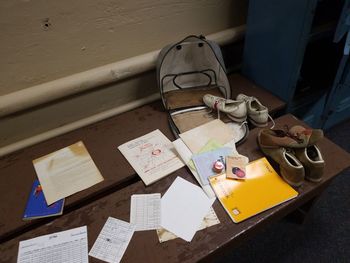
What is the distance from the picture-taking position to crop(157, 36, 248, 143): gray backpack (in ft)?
3.73

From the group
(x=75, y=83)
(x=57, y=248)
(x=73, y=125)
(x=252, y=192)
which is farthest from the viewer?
(x=73, y=125)

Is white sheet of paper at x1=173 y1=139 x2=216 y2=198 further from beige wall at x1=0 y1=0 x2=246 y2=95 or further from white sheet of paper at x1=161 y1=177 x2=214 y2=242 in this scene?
beige wall at x1=0 y1=0 x2=246 y2=95

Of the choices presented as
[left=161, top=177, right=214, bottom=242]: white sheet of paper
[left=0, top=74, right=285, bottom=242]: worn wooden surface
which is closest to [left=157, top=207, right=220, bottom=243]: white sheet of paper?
[left=161, top=177, right=214, bottom=242]: white sheet of paper

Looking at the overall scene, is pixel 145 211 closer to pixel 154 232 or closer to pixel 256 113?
pixel 154 232

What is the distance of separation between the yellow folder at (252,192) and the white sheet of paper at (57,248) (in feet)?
1.40

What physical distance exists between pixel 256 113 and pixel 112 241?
27.4 inches

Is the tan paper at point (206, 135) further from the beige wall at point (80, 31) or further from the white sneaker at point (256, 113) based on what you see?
the beige wall at point (80, 31)

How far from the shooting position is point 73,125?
1.18 m

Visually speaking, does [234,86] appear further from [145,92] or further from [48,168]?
[48,168]

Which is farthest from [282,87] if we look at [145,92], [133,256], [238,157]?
[133,256]

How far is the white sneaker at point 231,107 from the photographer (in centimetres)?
107

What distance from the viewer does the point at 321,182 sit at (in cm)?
89

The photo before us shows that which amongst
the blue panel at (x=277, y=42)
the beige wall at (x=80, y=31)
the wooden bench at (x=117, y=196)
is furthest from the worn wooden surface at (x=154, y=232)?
the beige wall at (x=80, y=31)

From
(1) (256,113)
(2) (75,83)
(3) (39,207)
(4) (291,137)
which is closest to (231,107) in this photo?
(1) (256,113)
